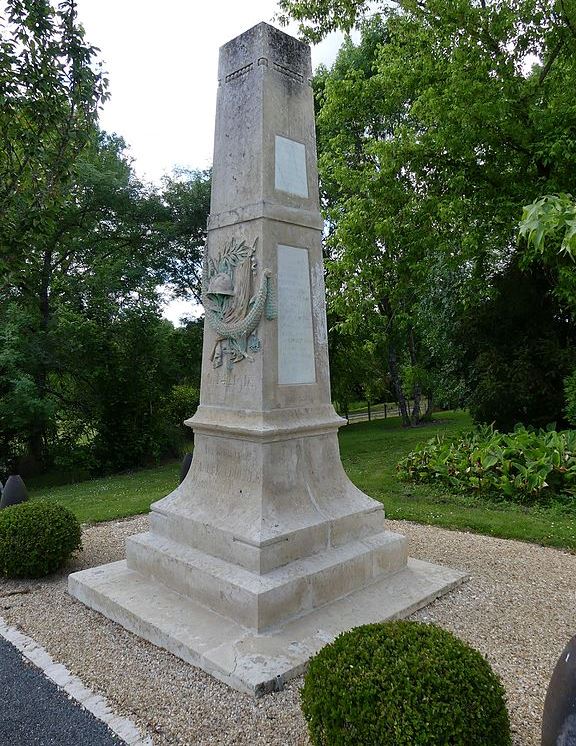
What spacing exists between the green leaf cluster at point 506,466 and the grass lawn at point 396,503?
0.30 m

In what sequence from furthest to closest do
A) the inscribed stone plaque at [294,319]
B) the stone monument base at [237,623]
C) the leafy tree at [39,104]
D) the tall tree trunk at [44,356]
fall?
the tall tree trunk at [44,356] → the leafy tree at [39,104] → the inscribed stone plaque at [294,319] → the stone monument base at [237,623]

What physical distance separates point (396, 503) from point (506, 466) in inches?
73.8

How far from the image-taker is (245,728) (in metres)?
2.91

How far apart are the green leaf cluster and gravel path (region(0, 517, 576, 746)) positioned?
2.19 meters

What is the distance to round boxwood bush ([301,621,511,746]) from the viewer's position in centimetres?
225

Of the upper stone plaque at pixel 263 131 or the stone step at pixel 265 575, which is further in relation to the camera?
the upper stone plaque at pixel 263 131

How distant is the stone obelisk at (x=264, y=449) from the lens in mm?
4090

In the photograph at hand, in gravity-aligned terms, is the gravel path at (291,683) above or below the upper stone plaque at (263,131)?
below

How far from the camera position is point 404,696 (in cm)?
232

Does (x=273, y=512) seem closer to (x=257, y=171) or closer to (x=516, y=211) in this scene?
(x=257, y=171)

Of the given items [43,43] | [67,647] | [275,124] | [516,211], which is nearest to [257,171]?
[275,124]

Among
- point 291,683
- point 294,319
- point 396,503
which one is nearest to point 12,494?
point 294,319

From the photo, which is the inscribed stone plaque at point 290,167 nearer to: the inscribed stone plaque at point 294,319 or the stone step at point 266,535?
the inscribed stone plaque at point 294,319

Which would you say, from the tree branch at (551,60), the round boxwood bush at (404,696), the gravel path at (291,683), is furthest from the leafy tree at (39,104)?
the tree branch at (551,60)
